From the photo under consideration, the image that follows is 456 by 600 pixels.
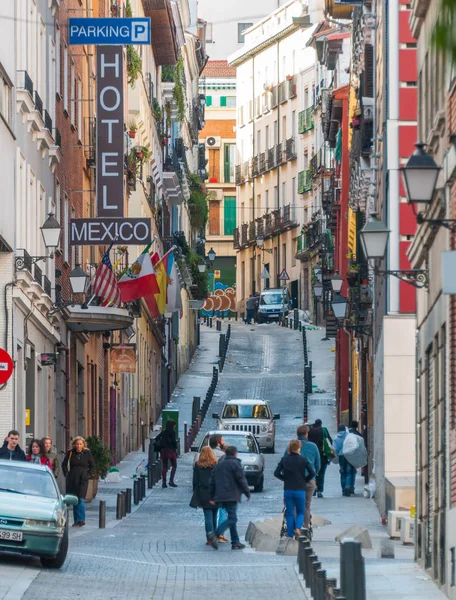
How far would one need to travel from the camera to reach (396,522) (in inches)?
891

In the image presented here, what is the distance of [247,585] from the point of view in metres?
16.0

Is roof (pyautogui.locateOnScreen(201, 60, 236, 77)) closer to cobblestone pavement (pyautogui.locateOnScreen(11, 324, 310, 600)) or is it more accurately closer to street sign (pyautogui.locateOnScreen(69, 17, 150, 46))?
cobblestone pavement (pyautogui.locateOnScreen(11, 324, 310, 600))

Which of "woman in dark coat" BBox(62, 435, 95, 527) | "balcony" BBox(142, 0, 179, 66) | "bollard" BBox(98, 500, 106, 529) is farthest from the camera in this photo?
"balcony" BBox(142, 0, 179, 66)

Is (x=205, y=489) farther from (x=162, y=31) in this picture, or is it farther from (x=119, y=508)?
(x=162, y=31)

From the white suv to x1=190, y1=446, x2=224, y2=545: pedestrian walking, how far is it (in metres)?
21.6

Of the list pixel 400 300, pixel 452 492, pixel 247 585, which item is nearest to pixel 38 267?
pixel 400 300

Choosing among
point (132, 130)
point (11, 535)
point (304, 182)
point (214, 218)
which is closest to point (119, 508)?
point (11, 535)

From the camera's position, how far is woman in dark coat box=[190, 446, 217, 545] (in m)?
21.2

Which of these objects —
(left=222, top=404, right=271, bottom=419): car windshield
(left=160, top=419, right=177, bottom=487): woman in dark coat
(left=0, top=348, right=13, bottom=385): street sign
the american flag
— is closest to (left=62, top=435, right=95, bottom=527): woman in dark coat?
(left=0, top=348, right=13, bottom=385): street sign

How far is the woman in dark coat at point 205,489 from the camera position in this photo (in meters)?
21.2

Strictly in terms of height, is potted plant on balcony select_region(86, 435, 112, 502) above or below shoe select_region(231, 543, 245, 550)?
below

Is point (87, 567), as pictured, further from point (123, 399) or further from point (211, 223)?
point (211, 223)

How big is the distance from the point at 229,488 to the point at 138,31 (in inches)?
485

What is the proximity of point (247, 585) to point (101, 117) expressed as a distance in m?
19.6
